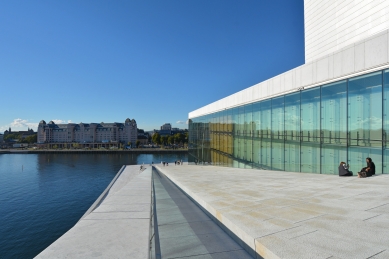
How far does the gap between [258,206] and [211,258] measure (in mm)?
3111

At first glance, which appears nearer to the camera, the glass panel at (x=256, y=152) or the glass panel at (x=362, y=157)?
the glass panel at (x=362, y=157)

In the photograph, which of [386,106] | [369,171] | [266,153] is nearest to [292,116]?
[266,153]

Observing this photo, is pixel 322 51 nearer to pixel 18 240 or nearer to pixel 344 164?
pixel 344 164

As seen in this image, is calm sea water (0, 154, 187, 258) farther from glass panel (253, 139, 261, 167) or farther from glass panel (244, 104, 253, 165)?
glass panel (253, 139, 261, 167)

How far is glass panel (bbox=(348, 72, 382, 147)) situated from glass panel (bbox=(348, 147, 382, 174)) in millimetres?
252

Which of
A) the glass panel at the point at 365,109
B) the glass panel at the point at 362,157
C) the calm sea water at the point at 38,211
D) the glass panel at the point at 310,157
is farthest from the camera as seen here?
the calm sea water at the point at 38,211

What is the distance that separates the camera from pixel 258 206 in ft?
21.2

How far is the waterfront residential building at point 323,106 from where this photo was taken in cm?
1088

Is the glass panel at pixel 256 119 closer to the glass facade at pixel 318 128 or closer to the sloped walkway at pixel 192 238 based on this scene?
the glass facade at pixel 318 128

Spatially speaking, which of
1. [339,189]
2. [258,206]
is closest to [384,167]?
[339,189]

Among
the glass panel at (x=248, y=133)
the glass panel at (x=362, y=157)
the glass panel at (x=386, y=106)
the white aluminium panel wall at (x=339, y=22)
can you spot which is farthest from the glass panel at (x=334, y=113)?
the white aluminium panel wall at (x=339, y=22)

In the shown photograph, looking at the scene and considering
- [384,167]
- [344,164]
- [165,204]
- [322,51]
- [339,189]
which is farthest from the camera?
[322,51]

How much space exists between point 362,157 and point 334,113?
2.64m

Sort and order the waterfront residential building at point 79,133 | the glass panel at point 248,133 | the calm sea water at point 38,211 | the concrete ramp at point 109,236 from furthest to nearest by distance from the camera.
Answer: the waterfront residential building at point 79,133, the glass panel at point 248,133, the calm sea water at point 38,211, the concrete ramp at point 109,236
